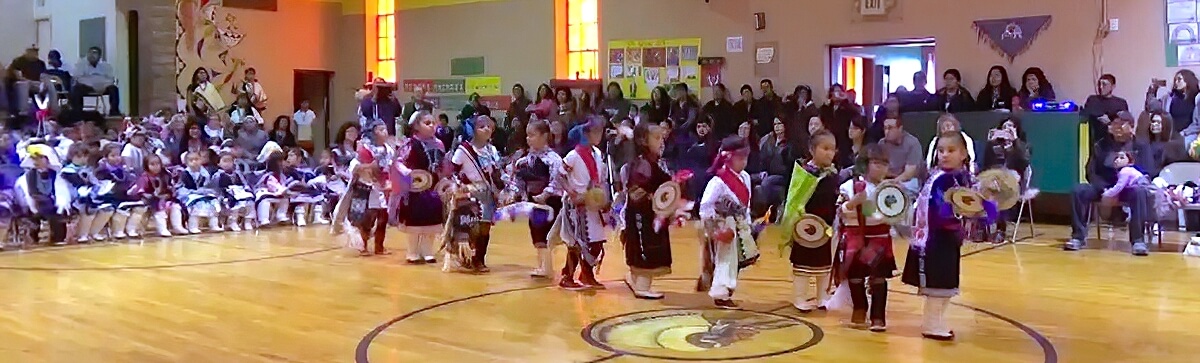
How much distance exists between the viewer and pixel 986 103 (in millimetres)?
12031

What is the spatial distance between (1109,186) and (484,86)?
9.89m

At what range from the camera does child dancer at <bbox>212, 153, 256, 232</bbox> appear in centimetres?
1150

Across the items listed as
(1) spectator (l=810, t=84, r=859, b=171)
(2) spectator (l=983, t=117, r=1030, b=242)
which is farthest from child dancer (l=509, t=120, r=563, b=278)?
(1) spectator (l=810, t=84, r=859, b=171)

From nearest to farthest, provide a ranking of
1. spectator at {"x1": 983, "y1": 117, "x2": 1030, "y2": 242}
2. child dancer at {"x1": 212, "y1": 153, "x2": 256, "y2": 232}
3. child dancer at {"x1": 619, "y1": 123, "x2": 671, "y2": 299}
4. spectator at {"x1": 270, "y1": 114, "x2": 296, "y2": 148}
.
A: child dancer at {"x1": 619, "y1": 123, "x2": 671, "y2": 299} < spectator at {"x1": 983, "y1": 117, "x2": 1030, "y2": 242} < child dancer at {"x1": 212, "y1": 153, "x2": 256, "y2": 232} < spectator at {"x1": 270, "y1": 114, "x2": 296, "y2": 148}

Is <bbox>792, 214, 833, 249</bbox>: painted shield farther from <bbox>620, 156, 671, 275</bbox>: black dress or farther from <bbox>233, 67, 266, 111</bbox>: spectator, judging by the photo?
<bbox>233, 67, 266, 111</bbox>: spectator

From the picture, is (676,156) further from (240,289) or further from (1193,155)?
(240,289)

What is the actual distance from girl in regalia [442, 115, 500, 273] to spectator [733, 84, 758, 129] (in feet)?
19.1

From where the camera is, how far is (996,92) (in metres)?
12.0

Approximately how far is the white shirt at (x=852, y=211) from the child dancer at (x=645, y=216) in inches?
47.7

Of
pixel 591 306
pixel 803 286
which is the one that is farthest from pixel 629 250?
pixel 803 286

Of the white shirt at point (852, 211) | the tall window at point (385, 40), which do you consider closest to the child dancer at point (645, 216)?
the white shirt at point (852, 211)

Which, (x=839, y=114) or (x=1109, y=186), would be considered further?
(x=839, y=114)

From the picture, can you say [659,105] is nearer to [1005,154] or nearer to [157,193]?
[1005,154]

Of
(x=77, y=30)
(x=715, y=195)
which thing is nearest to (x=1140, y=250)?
(x=715, y=195)
